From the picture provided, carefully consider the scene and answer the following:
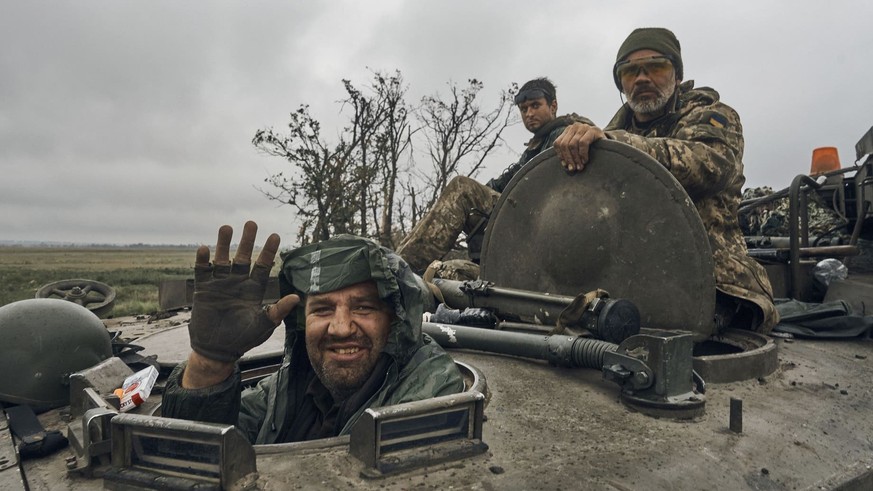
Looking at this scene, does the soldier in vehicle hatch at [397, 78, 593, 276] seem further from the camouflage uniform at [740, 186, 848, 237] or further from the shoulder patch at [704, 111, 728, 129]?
the camouflage uniform at [740, 186, 848, 237]

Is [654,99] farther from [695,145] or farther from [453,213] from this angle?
[453,213]

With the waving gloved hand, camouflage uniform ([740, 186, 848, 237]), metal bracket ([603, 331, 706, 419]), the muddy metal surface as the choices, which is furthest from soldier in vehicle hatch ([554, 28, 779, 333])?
camouflage uniform ([740, 186, 848, 237])

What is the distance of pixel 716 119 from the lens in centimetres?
383

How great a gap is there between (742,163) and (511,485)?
3.18 m

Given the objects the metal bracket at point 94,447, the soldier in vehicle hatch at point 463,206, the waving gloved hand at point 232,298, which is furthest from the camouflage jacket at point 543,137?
the metal bracket at point 94,447

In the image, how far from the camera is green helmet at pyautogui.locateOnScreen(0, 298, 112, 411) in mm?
2557

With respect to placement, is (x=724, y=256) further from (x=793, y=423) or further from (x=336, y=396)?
(x=336, y=396)

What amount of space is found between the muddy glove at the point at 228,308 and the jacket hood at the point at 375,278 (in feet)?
1.14

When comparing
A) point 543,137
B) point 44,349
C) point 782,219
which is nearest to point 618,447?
point 44,349

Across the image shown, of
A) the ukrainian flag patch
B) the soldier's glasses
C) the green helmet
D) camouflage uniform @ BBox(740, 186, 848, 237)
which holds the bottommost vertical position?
the green helmet

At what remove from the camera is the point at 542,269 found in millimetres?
3650

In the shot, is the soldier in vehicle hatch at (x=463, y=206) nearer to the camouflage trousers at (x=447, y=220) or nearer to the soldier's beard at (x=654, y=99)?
the camouflage trousers at (x=447, y=220)

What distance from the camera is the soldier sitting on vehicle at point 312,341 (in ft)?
7.10

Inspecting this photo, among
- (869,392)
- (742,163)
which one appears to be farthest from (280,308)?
(742,163)
